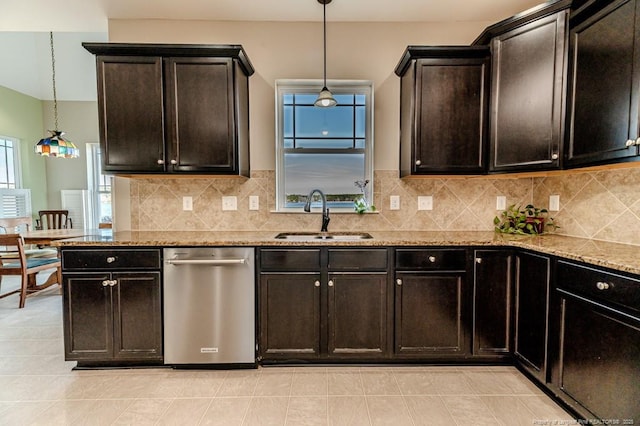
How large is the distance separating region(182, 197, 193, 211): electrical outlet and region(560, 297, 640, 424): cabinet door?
9.16ft

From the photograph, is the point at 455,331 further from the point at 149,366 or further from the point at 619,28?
the point at 149,366

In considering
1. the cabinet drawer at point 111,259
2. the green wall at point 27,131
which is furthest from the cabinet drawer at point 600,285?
the green wall at point 27,131

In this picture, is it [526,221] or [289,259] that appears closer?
[289,259]

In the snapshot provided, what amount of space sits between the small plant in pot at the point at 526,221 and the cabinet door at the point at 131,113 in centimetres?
284

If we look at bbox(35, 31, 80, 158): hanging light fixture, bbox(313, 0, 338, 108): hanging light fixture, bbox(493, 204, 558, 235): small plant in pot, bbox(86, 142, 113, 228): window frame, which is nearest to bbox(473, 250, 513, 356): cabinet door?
bbox(493, 204, 558, 235): small plant in pot

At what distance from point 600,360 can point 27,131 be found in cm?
812

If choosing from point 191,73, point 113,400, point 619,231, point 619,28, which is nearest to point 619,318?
point 619,231

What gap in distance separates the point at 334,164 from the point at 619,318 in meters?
2.14

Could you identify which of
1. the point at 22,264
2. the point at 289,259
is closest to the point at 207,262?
the point at 289,259

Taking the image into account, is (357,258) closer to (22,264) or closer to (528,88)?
(528,88)

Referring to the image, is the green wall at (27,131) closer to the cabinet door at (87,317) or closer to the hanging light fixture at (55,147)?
the hanging light fixture at (55,147)

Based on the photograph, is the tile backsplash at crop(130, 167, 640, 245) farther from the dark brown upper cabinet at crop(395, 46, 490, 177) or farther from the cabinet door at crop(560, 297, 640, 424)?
the cabinet door at crop(560, 297, 640, 424)

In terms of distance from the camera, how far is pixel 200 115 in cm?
237

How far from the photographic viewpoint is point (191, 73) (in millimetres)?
2336
